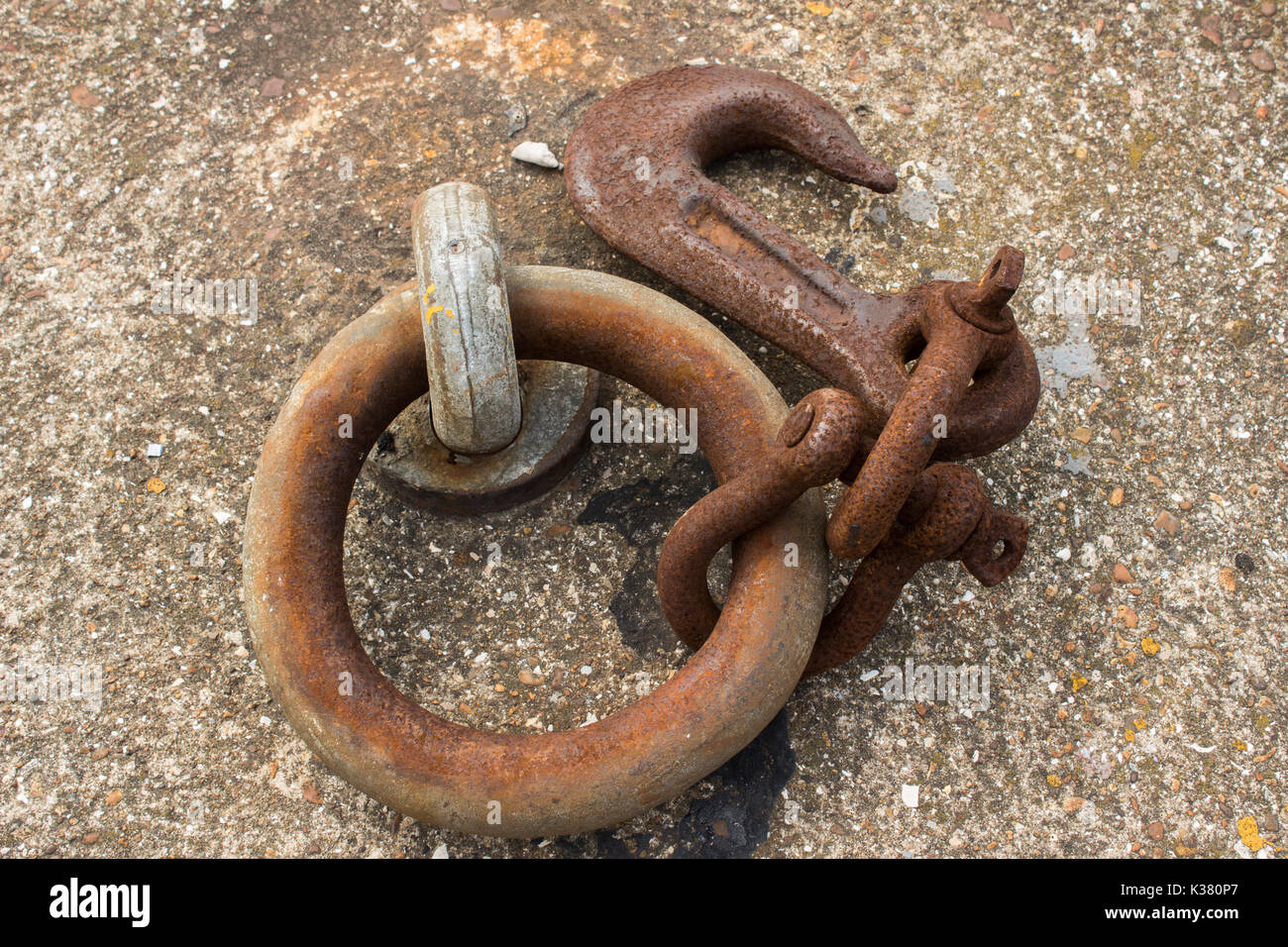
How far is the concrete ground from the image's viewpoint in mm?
2090

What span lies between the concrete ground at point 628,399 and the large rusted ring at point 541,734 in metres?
0.37

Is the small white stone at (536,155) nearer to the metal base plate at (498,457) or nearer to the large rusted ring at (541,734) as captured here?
the metal base plate at (498,457)

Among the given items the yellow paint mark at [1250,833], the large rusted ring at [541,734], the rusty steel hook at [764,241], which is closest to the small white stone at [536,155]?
the rusty steel hook at [764,241]

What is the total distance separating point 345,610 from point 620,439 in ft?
2.59

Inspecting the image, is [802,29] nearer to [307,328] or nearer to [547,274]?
[547,274]

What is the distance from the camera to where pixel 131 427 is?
238 centimetres

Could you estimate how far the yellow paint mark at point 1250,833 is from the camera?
2057mm

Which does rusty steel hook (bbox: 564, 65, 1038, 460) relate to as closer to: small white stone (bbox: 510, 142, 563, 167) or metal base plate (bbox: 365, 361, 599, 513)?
small white stone (bbox: 510, 142, 563, 167)

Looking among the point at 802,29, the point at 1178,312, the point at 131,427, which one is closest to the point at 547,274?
the point at 131,427

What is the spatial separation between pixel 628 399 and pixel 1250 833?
62.9 inches

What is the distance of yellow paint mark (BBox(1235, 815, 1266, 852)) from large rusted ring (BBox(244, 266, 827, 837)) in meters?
1.04

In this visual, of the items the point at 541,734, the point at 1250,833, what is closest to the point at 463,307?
the point at 541,734

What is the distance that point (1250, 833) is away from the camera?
6.79ft

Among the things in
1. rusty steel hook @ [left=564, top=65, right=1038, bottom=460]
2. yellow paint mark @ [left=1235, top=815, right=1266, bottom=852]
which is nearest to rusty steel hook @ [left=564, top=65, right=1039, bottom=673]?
rusty steel hook @ [left=564, top=65, right=1038, bottom=460]
